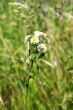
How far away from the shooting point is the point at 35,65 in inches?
77.4

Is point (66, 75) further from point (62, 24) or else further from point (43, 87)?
point (62, 24)

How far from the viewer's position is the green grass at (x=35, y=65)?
7.50ft

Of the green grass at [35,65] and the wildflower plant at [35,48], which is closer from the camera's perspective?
the wildflower plant at [35,48]

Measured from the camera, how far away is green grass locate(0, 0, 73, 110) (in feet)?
7.50

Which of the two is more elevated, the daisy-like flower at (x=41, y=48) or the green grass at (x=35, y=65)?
the daisy-like flower at (x=41, y=48)

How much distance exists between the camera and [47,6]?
3174 mm

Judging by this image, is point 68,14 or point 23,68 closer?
point 23,68

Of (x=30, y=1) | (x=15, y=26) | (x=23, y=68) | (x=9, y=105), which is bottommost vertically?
(x=9, y=105)

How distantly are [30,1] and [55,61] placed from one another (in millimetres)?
513

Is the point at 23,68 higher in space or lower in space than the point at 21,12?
lower

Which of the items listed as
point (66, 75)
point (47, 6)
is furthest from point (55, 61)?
point (47, 6)

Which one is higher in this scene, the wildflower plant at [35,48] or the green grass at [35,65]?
the wildflower plant at [35,48]

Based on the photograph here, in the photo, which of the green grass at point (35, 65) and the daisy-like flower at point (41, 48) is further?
the green grass at point (35, 65)

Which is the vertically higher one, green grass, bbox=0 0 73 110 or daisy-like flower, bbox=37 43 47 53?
daisy-like flower, bbox=37 43 47 53
